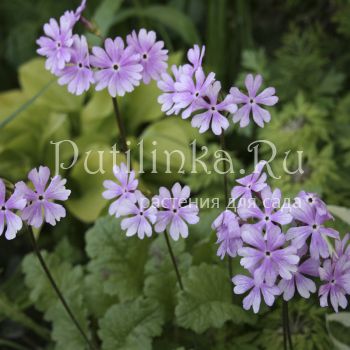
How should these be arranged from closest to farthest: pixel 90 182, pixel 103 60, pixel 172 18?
pixel 103 60, pixel 90 182, pixel 172 18

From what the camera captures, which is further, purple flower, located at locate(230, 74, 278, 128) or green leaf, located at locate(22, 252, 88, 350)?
green leaf, located at locate(22, 252, 88, 350)

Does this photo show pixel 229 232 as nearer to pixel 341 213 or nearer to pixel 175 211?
pixel 175 211

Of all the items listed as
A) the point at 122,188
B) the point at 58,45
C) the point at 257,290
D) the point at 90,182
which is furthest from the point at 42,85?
the point at 257,290

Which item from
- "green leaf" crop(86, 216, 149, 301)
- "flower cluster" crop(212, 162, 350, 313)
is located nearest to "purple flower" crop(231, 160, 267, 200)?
"flower cluster" crop(212, 162, 350, 313)

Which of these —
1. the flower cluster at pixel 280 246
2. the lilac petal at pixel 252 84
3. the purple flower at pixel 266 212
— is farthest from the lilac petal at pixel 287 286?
the lilac petal at pixel 252 84

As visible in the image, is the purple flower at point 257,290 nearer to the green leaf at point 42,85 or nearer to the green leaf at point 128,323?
the green leaf at point 128,323

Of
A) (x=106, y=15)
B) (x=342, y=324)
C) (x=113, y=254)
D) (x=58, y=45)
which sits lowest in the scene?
(x=342, y=324)

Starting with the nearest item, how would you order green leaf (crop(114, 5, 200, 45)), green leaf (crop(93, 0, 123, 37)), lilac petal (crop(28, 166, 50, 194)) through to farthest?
lilac petal (crop(28, 166, 50, 194))
green leaf (crop(93, 0, 123, 37))
green leaf (crop(114, 5, 200, 45))

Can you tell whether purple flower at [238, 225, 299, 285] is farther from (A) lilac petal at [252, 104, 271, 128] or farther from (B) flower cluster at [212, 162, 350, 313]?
(A) lilac petal at [252, 104, 271, 128]
